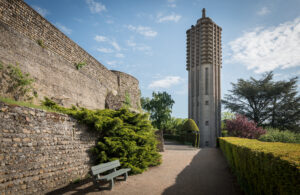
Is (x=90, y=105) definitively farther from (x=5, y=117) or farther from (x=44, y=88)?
(x=5, y=117)

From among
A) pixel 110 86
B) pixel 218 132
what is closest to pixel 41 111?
pixel 110 86

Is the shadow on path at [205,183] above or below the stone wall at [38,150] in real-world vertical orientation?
below

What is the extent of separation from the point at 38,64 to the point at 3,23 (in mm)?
1831

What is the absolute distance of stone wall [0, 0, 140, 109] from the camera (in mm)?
6660

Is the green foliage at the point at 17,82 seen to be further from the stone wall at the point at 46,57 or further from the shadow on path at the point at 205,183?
the shadow on path at the point at 205,183

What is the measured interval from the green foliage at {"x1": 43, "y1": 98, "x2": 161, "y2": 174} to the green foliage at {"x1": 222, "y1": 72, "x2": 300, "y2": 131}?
1026 inches

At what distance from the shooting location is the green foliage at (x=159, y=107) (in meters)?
37.0

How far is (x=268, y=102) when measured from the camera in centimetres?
2855

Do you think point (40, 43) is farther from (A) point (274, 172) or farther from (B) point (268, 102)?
(B) point (268, 102)

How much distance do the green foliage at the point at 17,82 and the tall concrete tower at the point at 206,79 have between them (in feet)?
91.6

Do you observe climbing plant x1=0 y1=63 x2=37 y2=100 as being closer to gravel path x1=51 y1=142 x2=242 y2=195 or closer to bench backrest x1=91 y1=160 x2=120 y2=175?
gravel path x1=51 y1=142 x2=242 y2=195

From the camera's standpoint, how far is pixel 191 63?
3412 centimetres

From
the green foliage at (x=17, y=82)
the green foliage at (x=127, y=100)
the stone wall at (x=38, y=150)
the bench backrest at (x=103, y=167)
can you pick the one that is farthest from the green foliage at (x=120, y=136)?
the green foliage at (x=127, y=100)

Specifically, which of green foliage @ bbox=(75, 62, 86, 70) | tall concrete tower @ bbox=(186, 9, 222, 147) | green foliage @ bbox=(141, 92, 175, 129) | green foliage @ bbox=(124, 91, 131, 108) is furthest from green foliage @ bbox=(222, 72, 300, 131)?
green foliage @ bbox=(75, 62, 86, 70)
